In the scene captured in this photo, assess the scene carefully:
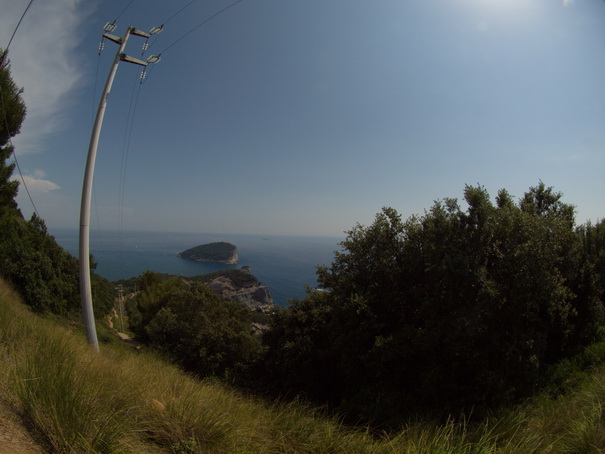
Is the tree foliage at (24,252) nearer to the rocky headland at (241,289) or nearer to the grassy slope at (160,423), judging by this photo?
the grassy slope at (160,423)

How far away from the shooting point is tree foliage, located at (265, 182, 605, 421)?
6.96m

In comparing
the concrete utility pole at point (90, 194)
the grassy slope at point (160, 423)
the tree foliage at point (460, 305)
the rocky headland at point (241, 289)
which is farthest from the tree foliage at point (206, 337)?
the rocky headland at point (241, 289)

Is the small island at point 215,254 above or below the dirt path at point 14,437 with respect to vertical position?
below

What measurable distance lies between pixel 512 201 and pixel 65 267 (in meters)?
24.9

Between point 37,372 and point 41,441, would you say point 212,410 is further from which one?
point 37,372

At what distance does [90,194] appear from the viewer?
20.8 feet

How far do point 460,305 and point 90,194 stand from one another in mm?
10043

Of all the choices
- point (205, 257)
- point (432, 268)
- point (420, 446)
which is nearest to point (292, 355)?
point (432, 268)

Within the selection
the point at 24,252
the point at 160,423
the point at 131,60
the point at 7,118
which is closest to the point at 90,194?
the point at 131,60

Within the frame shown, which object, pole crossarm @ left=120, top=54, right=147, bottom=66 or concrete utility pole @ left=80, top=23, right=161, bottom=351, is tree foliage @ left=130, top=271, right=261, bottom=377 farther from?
pole crossarm @ left=120, top=54, right=147, bottom=66

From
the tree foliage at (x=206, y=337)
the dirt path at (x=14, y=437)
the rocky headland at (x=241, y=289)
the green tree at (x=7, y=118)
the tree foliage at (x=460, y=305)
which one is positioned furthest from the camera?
the rocky headland at (x=241, y=289)

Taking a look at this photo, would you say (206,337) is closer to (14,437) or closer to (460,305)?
(460,305)

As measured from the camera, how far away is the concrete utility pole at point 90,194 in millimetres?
6148

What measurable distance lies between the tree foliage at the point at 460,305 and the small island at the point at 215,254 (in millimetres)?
137024
